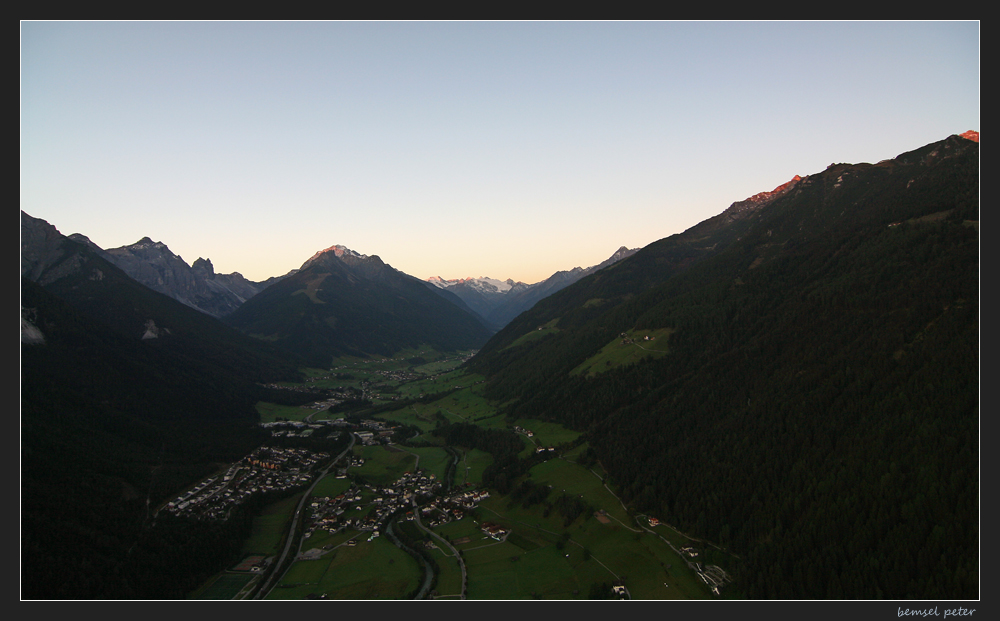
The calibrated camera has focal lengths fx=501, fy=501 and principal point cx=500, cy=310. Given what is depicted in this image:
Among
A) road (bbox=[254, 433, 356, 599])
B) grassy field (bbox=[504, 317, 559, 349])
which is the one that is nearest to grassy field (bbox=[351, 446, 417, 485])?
road (bbox=[254, 433, 356, 599])

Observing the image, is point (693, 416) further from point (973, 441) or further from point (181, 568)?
point (181, 568)

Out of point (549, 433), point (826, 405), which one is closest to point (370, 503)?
point (549, 433)

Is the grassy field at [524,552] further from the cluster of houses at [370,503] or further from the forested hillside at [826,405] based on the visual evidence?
the forested hillside at [826,405]

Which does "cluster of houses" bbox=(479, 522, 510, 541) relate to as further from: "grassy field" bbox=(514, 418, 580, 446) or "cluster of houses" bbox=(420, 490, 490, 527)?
"grassy field" bbox=(514, 418, 580, 446)

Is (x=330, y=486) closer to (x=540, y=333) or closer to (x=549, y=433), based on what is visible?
(x=549, y=433)

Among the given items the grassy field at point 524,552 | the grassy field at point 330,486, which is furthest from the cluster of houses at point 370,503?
the grassy field at point 330,486

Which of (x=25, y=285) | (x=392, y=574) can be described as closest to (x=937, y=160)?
(x=392, y=574)
